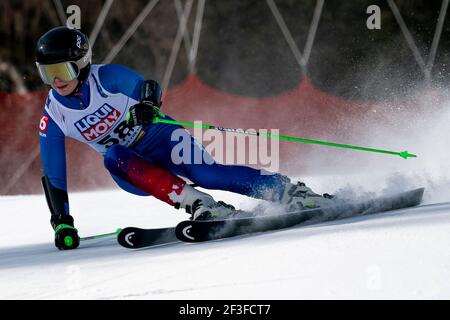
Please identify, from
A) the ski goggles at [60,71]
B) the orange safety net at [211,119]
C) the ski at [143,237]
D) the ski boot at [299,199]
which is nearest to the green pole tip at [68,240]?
the ski at [143,237]

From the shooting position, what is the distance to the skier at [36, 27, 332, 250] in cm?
418

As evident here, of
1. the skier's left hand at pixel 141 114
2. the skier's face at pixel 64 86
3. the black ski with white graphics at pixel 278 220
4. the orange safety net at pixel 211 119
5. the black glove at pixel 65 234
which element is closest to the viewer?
the black ski with white graphics at pixel 278 220

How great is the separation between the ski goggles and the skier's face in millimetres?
24

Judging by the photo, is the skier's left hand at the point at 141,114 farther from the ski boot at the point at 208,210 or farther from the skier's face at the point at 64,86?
the ski boot at the point at 208,210

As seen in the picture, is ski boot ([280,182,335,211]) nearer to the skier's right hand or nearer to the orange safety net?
the skier's right hand

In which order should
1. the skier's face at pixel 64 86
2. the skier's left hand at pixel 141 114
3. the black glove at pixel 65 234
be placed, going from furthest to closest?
the black glove at pixel 65 234, the skier's face at pixel 64 86, the skier's left hand at pixel 141 114

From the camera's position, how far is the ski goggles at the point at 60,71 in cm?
419

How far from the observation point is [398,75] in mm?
9031

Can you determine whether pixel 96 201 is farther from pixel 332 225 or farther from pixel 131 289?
pixel 131 289

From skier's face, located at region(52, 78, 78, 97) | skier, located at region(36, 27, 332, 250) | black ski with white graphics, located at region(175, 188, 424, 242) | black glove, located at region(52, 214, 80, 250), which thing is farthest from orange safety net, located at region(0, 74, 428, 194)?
skier's face, located at region(52, 78, 78, 97)

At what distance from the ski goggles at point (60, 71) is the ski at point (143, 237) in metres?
0.89
